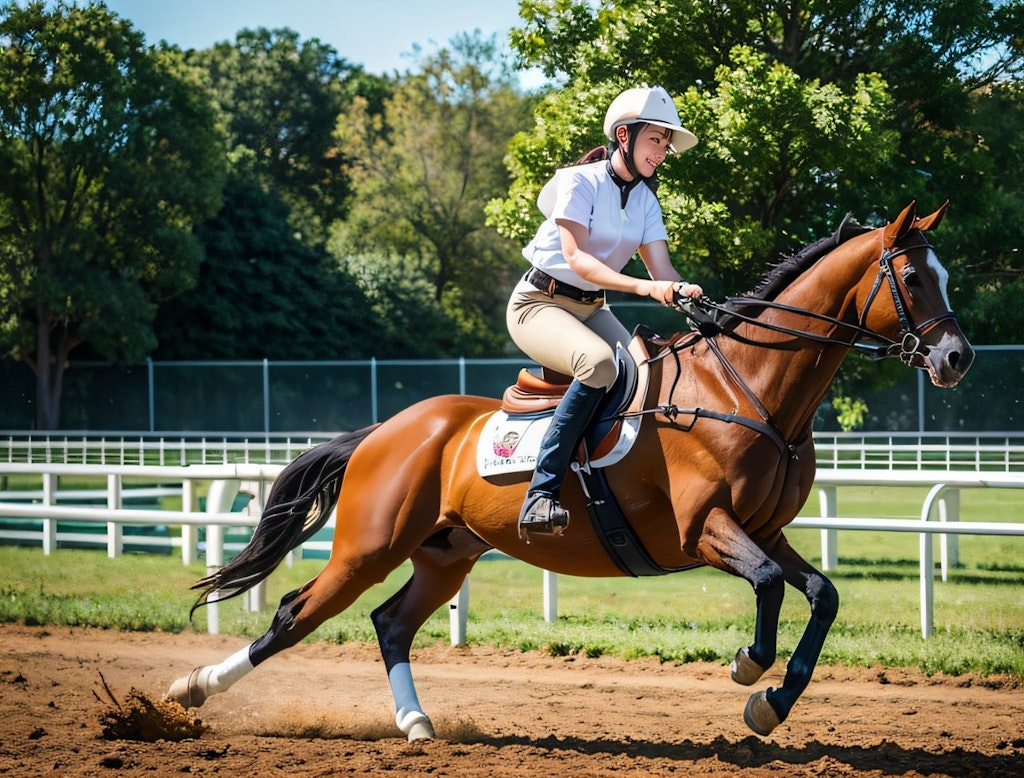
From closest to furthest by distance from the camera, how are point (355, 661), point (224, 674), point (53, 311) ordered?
point (224, 674), point (355, 661), point (53, 311)

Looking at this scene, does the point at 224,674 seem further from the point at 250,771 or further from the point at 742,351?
the point at 742,351

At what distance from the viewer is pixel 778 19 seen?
1856 cm

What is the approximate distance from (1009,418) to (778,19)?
6.99 m

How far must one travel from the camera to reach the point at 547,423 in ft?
17.9

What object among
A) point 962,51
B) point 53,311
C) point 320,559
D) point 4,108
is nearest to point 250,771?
point 320,559

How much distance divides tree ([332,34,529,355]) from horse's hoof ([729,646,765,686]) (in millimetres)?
41641

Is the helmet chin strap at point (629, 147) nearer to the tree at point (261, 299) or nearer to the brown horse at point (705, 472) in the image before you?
the brown horse at point (705, 472)

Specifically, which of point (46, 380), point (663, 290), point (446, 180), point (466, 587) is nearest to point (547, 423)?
point (663, 290)

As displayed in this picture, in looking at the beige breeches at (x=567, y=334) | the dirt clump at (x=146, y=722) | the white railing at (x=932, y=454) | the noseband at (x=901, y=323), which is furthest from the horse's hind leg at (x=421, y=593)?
the white railing at (x=932, y=454)

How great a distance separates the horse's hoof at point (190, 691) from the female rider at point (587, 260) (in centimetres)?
187

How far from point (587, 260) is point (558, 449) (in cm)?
80

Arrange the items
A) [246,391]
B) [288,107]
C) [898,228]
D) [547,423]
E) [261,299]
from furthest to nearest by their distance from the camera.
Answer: [288,107], [261,299], [246,391], [547,423], [898,228]

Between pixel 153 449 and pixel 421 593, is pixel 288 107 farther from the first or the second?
pixel 421 593

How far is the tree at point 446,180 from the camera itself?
49062 mm
